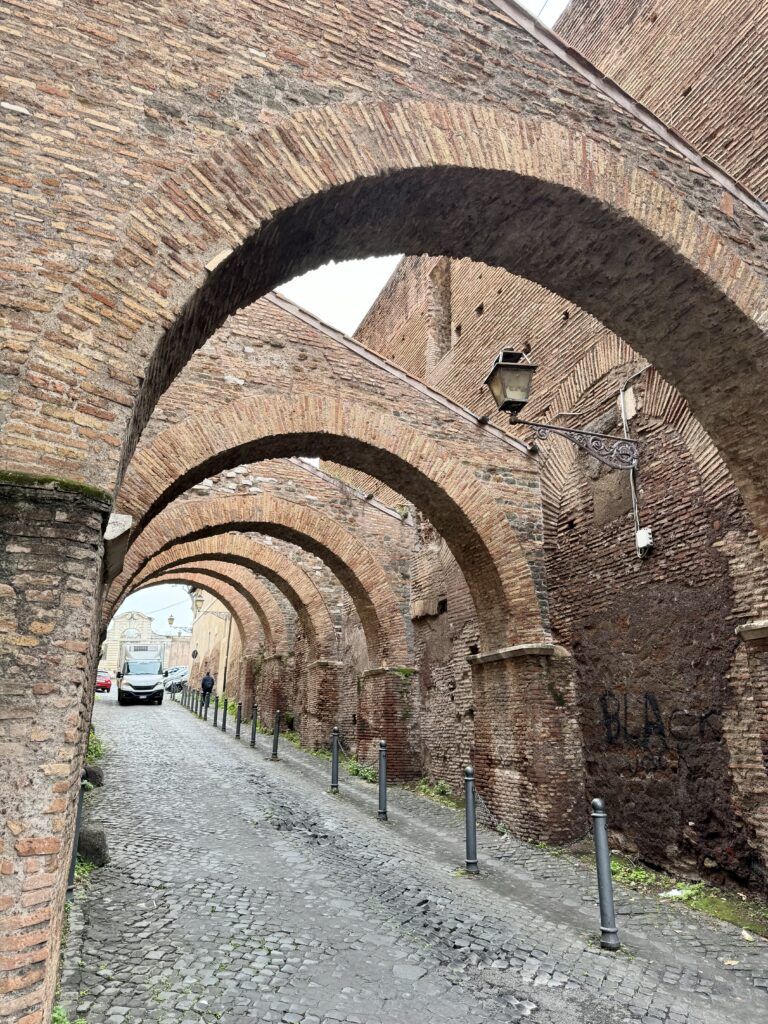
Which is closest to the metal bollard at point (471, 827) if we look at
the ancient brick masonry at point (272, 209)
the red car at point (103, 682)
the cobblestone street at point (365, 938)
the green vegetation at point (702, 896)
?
the cobblestone street at point (365, 938)

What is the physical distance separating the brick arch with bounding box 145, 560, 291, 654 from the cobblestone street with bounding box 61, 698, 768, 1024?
34.4ft

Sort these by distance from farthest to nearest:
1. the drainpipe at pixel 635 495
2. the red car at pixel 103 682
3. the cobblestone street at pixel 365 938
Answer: the red car at pixel 103 682 → the drainpipe at pixel 635 495 → the cobblestone street at pixel 365 938

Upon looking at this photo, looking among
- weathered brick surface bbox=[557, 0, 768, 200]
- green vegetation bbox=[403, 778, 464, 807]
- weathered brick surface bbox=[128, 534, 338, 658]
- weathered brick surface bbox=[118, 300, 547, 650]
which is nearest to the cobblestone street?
green vegetation bbox=[403, 778, 464, 807]

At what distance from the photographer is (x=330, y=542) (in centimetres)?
1222

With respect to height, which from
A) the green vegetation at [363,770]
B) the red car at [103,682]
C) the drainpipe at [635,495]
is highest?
the drainpipe at [635,495]

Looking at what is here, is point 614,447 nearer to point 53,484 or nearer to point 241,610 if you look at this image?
point 53,484

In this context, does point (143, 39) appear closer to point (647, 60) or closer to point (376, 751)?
point (647, 60)

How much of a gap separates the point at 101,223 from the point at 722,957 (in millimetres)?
5579

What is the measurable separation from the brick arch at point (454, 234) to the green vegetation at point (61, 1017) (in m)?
2.44

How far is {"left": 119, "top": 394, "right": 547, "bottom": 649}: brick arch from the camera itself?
776 centimetres

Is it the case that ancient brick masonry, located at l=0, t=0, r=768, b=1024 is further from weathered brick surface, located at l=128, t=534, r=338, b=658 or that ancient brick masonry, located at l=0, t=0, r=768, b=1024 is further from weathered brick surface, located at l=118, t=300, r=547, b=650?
weathered brick surface, located at l=128, t=534, r=338, b=658

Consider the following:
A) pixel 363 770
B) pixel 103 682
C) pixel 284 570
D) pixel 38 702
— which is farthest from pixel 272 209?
pixel 103 682

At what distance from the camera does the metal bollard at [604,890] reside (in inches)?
170

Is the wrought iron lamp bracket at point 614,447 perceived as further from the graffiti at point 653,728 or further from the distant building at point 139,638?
the distant building at point 139,638
